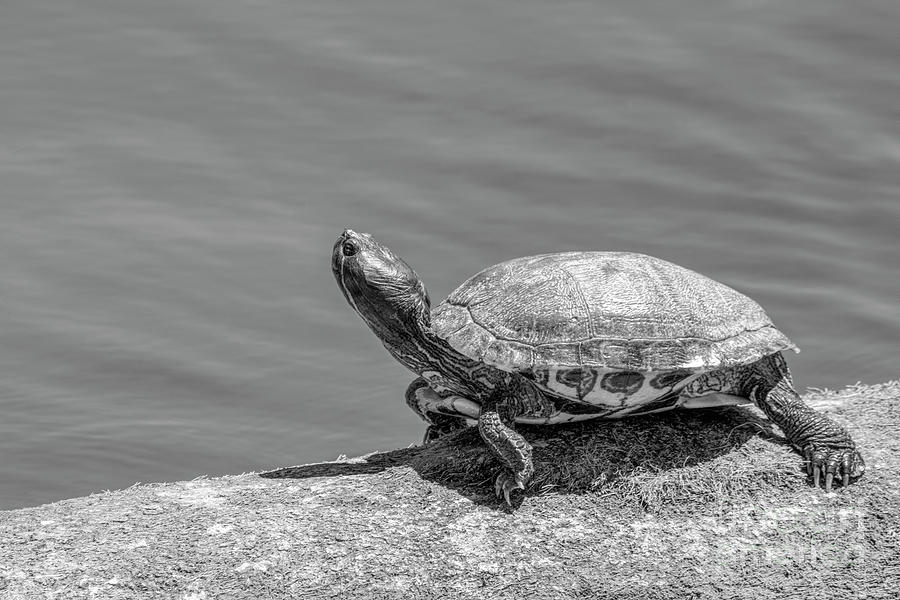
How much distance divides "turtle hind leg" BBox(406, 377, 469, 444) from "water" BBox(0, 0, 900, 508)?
105 inches

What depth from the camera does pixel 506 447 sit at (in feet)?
21.1

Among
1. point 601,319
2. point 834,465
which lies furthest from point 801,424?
point 601,319

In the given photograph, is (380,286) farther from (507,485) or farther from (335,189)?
(335,189)

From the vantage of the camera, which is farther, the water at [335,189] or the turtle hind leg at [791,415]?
the water at [335,189]

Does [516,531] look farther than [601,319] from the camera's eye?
No

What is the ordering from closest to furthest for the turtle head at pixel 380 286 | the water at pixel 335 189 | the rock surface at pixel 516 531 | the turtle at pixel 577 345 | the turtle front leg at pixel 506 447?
the rock surface at pixel 516 531, the turtle front leg at pixel 506 447, the turtle at pixel 577 345, the turtle head at pixel 380 286, the water at pixel 335 189

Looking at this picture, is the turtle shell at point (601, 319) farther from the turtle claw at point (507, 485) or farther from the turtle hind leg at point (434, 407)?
the turtle claw at point (507, 485)

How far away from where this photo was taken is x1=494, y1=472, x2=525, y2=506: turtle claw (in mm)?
6438

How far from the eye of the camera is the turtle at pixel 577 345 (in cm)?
652

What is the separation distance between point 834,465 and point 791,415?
0.41 m

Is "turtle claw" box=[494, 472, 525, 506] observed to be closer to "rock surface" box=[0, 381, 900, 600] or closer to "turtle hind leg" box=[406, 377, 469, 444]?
"rock surface" box=[0, 381, 900, 600]

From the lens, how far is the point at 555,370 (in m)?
6.50

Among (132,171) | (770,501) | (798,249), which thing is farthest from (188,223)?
(770,501)

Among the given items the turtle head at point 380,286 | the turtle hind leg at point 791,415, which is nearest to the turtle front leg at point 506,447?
the turtle head at point 380,286
